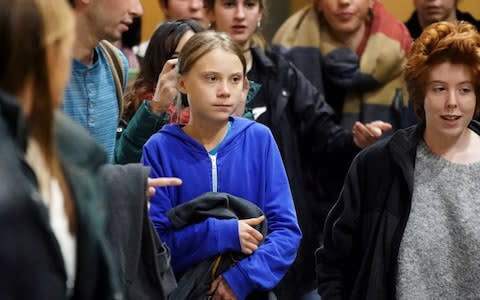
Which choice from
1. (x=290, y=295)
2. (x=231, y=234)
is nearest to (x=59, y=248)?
(x=231, y=234)

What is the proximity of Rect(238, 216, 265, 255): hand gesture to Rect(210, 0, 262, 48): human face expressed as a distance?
115cm

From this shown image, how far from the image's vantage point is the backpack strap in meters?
3.14

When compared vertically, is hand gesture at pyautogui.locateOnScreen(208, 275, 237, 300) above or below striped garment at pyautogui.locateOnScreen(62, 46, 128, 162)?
below

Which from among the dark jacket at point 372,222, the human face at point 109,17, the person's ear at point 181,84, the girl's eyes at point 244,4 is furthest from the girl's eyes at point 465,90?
the girl's eyes at point 244,4

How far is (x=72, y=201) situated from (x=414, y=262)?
1262mm

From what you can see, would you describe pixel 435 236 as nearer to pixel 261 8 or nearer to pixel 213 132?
pixel 213 132

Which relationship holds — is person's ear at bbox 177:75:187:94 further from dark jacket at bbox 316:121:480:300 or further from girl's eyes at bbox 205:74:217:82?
dark jacket at bbox 316:121:480:300

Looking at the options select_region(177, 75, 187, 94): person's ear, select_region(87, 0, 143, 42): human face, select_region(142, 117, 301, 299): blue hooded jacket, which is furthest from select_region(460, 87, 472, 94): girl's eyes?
select_region(87, 0, 143, 42): human face

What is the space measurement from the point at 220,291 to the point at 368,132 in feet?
3.54

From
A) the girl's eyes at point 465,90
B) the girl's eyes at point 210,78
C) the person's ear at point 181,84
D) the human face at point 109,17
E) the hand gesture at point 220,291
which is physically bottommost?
the hand gesture at point 220,291

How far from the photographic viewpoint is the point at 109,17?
3.14 m

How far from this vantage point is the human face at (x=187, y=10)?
439 centimetres

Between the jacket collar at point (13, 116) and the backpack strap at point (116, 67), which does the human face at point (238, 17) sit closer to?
the backpack strap at point (116, 67)

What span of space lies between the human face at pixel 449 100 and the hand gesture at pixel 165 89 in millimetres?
798
